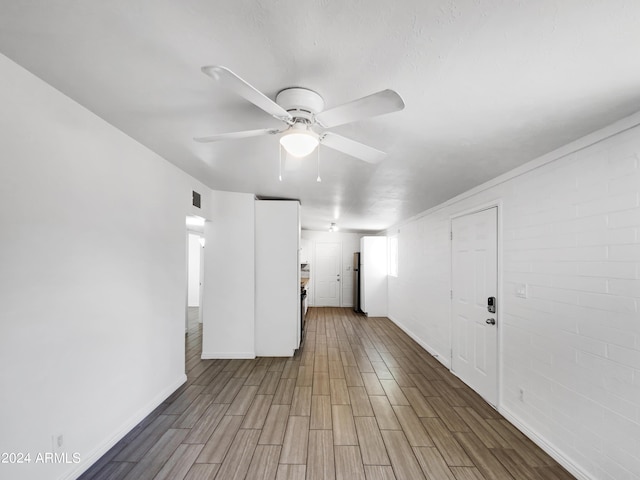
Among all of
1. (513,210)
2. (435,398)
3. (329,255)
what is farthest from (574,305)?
(329,255)

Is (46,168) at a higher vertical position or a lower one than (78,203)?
higher

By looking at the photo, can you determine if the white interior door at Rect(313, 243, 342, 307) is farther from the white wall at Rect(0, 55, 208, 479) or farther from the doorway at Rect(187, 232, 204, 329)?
the white wall at Rect(0, 55, 208, 479)

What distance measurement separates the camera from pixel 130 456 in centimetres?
203

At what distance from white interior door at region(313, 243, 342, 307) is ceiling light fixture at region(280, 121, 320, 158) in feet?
23.2

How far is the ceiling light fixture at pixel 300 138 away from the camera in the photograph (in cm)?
140

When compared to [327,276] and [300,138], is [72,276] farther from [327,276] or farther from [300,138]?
[327,276]

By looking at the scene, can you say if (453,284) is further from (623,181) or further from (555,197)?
(623,181)

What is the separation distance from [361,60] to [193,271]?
25.5 ft

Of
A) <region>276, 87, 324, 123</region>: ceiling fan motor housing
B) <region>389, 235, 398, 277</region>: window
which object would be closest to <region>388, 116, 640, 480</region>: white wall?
<region>276, 87, 324, 123</region>: ceiling fan motor housing

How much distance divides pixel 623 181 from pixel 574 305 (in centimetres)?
87

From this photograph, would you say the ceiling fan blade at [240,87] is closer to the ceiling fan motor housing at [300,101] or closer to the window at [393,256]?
the ceiling fan motor housing at [300,101]

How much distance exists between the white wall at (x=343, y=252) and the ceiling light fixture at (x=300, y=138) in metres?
7.00

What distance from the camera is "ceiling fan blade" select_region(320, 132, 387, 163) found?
1.50 meters

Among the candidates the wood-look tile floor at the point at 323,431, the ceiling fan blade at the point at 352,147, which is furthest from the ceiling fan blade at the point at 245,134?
the wood-look tile floor at the point at 323,431
